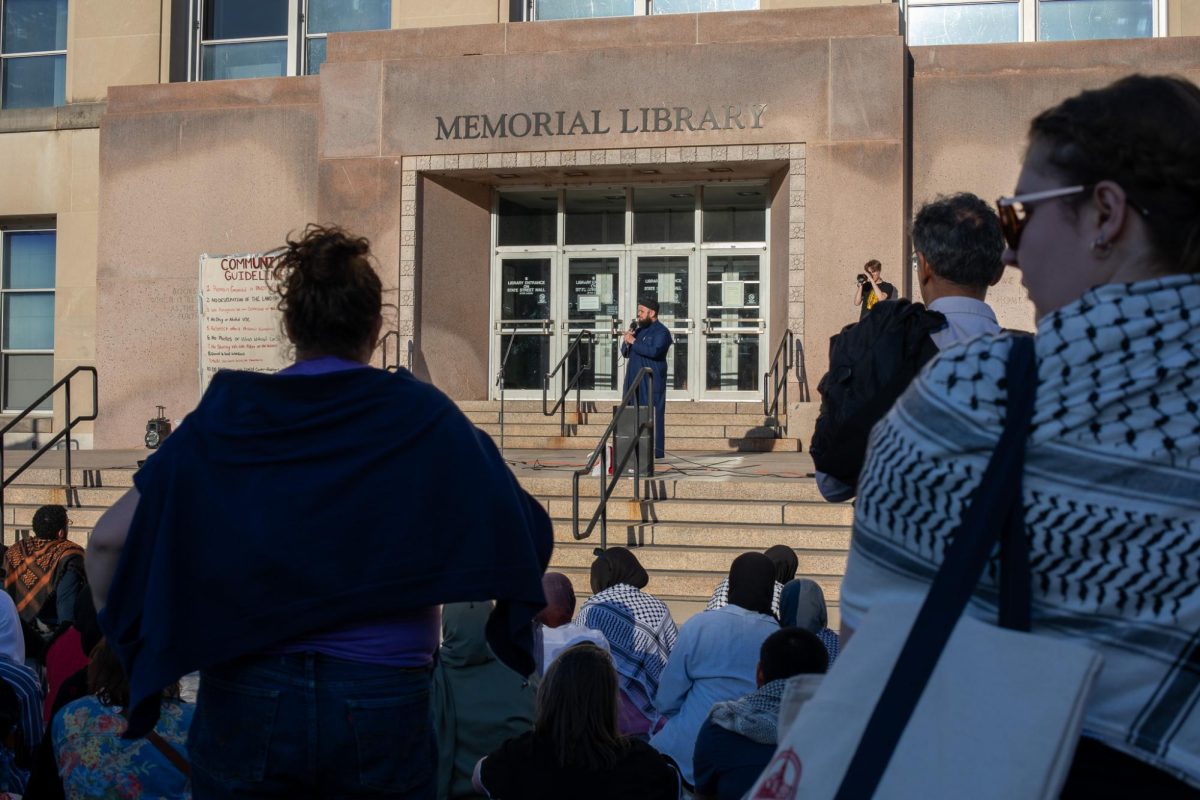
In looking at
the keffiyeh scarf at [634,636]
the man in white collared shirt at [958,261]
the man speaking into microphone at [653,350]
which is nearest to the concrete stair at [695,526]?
the man speaking into microphone at [653,350]

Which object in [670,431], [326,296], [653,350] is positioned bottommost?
[670,431]

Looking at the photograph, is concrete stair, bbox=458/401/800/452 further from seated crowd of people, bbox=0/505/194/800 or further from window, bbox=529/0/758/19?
seated crowd of people, bbox=0/505/194/800

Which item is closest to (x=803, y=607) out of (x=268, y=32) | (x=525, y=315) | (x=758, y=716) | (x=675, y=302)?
(x=758, y=716)

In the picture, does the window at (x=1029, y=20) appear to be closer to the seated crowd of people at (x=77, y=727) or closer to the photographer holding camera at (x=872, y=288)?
the photographer holding camera at (x=872, y=288)

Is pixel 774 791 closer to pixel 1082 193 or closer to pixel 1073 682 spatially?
pixel 1073 682

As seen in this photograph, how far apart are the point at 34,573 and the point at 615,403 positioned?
10456 mm

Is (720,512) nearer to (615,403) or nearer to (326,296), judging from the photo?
(615,403)

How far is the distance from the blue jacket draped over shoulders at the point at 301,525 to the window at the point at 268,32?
1746 cm

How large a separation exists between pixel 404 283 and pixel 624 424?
643 cm

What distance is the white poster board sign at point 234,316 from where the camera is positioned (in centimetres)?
1344

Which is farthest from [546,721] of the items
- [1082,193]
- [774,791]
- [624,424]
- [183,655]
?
[624,424]

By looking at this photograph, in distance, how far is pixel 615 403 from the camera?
1755cm

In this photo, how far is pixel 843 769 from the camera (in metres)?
1.47

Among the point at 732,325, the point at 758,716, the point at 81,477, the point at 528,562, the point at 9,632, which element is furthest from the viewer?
the point at 732,325
